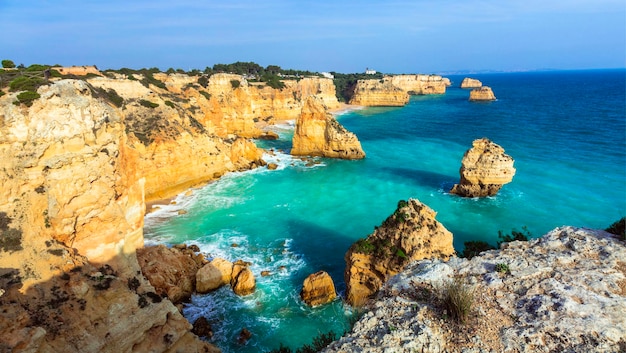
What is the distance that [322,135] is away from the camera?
1805 inches

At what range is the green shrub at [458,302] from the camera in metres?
5.92

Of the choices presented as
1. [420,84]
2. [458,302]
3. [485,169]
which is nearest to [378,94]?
[420,84]

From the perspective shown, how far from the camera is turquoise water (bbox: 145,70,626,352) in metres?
17.2

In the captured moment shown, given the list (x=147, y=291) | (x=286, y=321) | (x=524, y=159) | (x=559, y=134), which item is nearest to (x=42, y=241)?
(x=147, y=291)

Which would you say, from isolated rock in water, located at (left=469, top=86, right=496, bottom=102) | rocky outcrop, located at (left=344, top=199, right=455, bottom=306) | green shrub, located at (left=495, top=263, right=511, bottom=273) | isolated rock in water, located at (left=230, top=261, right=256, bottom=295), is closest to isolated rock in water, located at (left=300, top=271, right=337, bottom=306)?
rocky outcrop, located at (left=344, top=199, right=455, bottom=306)

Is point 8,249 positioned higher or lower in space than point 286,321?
higher

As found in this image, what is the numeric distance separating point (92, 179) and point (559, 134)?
63.3m

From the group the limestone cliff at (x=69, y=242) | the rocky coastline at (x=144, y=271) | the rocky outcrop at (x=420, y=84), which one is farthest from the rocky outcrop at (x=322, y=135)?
the rocky outcrop at (x=420, y=84)

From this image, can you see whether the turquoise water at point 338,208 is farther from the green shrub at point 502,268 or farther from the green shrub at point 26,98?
the green shrub at point 26,98

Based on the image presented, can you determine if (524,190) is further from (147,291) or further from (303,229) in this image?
(147,291)

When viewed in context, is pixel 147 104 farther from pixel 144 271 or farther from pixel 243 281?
pixel 243 281

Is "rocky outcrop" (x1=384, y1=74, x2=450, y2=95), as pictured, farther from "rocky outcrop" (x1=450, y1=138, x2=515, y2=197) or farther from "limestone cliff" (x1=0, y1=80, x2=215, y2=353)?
"limestone cliff" (x1=0, y1=80, x2=215, y2=353)

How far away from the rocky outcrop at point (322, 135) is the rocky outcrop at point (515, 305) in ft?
123

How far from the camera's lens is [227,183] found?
36.2m
